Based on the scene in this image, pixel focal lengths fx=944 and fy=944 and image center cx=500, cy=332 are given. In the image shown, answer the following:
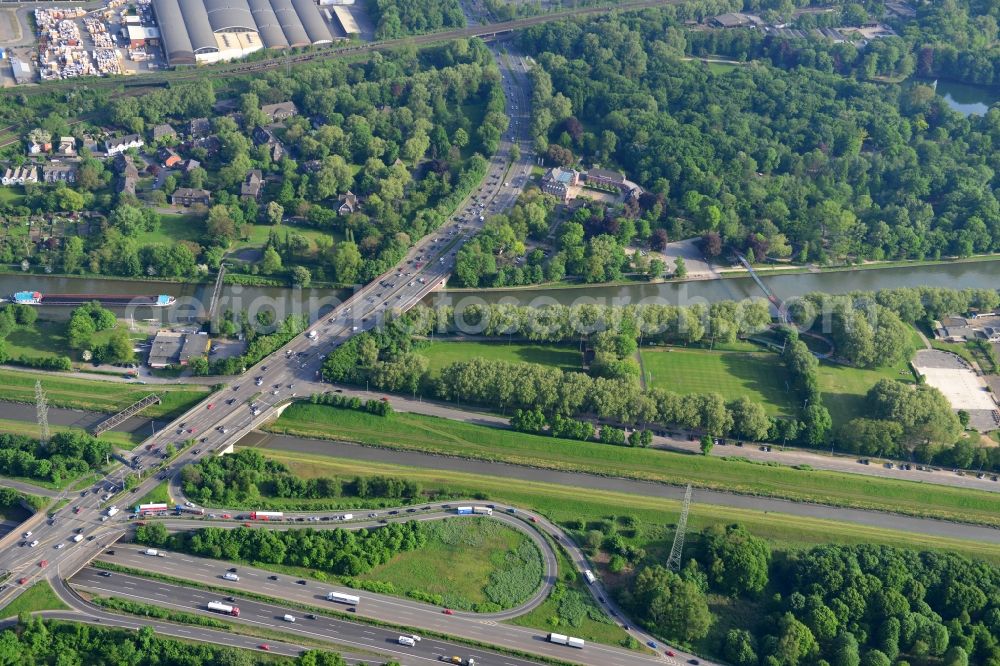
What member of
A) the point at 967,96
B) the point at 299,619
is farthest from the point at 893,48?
the point at 299,619

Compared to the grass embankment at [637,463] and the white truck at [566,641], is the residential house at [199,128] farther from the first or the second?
the white truck at [566,641]

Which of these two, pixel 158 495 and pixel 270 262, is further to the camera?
pixel 270 262

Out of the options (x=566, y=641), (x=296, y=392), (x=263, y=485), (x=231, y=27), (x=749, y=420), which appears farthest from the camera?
(x=231, y=27)

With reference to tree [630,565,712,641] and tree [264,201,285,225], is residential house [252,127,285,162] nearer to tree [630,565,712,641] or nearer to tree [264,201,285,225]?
tree [264,201,285,225]

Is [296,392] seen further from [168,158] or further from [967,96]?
[967,96]

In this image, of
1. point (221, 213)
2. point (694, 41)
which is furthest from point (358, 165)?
point (694, 41)

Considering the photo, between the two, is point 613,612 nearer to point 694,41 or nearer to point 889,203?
point 889,203
